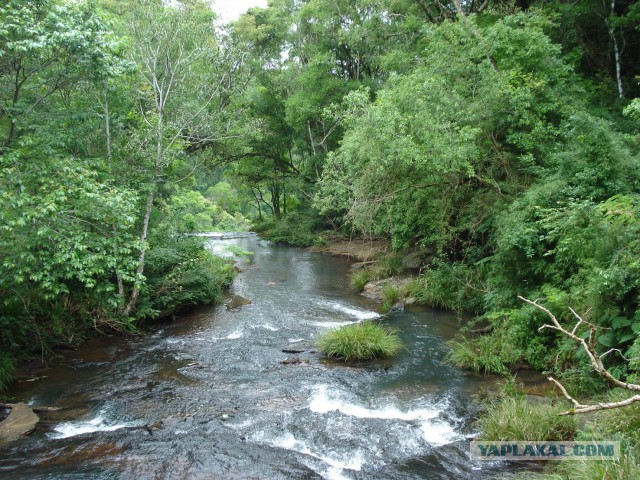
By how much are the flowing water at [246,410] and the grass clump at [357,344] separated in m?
0.29

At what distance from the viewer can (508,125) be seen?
1321cm

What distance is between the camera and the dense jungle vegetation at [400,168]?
7.55m

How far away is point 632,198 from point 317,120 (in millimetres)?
23480

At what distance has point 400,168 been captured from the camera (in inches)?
539

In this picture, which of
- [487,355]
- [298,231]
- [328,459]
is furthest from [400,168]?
[298,231]

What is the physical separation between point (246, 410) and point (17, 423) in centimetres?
347

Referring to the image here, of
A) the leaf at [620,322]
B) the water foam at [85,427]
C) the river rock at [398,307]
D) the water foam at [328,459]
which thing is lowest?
the river rock at [398,307]

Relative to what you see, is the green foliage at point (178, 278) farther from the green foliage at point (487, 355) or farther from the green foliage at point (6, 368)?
the green foliage at point (487, 355)

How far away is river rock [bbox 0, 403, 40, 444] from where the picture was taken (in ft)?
21.4

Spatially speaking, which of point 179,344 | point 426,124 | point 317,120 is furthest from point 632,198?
point 317,120

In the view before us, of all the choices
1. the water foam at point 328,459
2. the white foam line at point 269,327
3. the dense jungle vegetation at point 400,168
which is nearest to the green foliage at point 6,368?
the dense jungle vegetation at point 400,168

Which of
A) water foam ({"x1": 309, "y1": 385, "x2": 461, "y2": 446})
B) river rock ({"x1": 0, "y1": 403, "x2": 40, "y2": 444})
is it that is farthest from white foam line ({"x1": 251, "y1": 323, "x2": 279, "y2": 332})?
river rock ({"x1": 0, "y1": 403, "x2": 40, "y2": 444})

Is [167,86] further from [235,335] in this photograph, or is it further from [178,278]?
[235,335]

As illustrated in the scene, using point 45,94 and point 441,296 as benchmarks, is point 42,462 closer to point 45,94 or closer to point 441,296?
point 45,94
